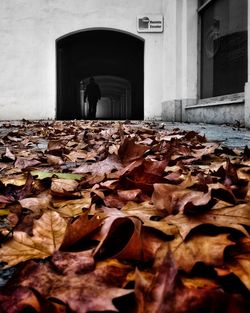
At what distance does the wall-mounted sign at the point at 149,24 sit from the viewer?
898 centimetres

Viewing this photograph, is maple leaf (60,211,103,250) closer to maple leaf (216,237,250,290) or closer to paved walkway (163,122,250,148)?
maple leaf (216,237,250,290)

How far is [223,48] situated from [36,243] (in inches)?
249

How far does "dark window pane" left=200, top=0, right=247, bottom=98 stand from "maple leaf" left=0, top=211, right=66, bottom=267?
17.4 ft

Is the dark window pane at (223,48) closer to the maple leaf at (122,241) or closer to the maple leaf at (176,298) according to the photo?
the maple leaf at (122,241)

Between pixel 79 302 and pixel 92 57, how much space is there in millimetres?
17019

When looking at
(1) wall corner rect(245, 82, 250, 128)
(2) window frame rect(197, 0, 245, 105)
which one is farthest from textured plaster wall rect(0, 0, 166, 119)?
(1) wall corner rect(245, 82, 250, 128)

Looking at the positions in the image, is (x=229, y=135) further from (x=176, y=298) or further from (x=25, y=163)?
(x=176, y=298)

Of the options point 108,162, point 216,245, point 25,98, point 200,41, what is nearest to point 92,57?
point 25,98

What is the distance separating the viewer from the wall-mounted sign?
8.98 m

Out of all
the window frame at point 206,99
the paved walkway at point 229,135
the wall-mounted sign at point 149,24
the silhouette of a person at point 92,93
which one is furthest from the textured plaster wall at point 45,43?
the silhouette of a person at point 92,93

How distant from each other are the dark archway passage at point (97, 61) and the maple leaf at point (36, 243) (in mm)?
8814

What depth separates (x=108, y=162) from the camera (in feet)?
5.62

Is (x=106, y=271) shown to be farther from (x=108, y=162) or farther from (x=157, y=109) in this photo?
(x=157, y=109)

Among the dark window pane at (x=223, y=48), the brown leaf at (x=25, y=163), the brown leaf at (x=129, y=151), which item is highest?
the dark window pane at (x=223, y=48)
